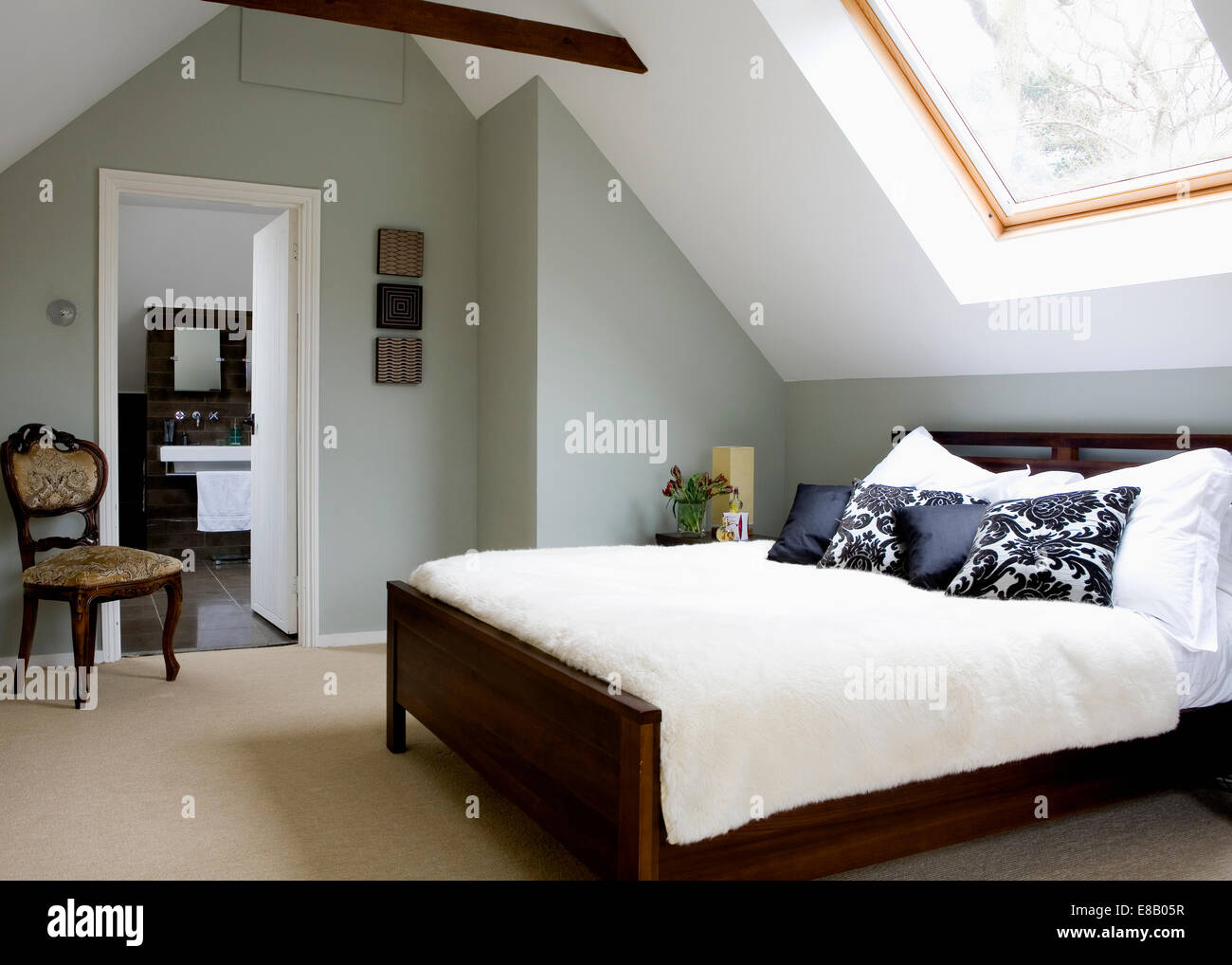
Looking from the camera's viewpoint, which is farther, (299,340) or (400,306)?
(400,306)

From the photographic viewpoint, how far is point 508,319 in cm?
518

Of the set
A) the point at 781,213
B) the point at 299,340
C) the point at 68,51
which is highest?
the point at 68,51

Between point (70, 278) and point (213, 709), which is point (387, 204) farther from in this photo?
point (213, 709)

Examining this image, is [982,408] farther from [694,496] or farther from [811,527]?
[694,496]

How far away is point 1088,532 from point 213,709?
3163mm

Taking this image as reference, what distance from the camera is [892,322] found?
4.66 metres

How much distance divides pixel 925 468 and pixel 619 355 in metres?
1.62

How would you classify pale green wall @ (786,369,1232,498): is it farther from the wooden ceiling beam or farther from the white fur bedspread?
the wooden ceiling beam

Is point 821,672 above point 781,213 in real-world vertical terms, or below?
below

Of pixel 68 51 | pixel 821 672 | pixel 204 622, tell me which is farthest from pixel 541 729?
pixel 204 622

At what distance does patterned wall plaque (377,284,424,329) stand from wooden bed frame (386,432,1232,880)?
7.11 ft

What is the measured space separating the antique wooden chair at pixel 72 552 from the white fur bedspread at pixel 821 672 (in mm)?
1677
